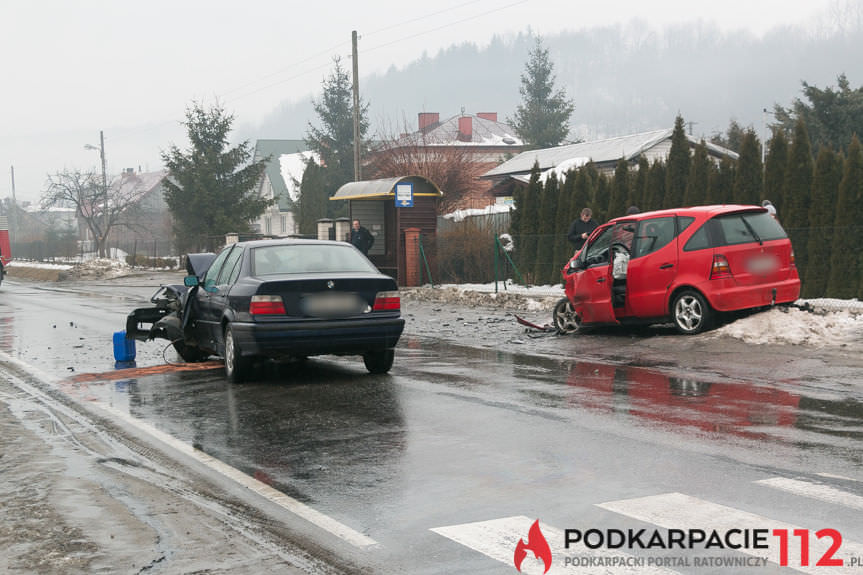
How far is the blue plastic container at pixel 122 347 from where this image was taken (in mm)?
13227

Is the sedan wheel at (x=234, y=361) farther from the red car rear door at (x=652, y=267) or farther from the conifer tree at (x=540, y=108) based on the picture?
the conifer tree at (x=540, y=108)

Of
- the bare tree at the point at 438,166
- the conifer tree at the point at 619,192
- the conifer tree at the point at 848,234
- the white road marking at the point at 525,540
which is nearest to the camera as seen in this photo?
the white road marking at the point at 525,540

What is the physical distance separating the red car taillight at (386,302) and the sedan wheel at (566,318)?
5339 millimetres

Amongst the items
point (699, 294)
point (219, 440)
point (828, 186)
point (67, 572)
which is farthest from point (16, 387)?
point (828, 186)

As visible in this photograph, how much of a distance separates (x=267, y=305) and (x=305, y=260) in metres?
0.98

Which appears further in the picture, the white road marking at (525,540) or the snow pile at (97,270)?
the snow pile at (97,270)

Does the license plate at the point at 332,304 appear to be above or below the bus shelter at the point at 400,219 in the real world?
below

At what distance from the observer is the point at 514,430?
25.0 ft

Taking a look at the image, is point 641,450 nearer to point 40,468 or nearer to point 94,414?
point 40,468

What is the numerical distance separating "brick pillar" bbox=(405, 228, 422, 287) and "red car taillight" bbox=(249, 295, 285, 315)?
18.1 m

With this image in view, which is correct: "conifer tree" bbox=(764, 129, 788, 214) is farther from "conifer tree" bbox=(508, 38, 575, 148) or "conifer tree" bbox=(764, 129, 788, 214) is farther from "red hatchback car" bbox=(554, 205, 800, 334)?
"conifer tree" bbox=(508, 38, 575, 148)

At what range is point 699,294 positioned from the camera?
13.3 metres

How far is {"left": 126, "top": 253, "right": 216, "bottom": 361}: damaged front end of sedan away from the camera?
12.6m

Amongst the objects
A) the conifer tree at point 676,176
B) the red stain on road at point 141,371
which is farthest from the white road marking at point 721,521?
the conifer tree at point 676,176
